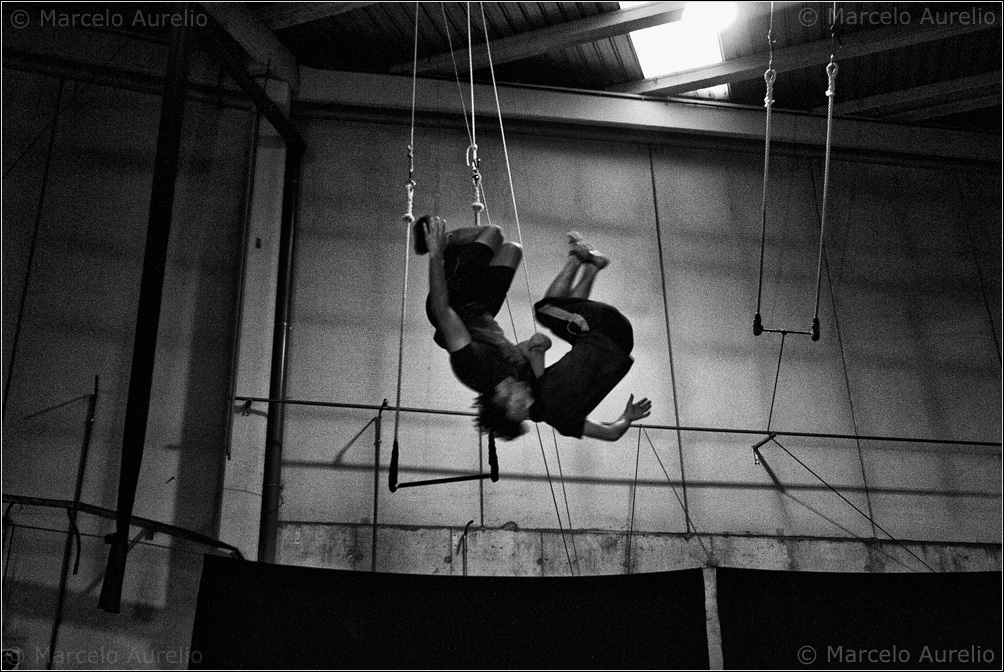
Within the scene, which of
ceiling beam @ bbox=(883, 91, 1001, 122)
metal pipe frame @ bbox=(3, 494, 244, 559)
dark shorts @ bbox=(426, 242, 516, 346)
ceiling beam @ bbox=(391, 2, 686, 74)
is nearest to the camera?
dark shorts @ bbox=(426, 242, 516, 346)

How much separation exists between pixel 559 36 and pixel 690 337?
2.76m

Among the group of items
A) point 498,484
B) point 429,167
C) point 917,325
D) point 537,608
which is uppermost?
point 429,167

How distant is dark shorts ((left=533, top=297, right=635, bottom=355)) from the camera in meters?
4.22

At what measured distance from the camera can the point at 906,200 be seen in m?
8.61

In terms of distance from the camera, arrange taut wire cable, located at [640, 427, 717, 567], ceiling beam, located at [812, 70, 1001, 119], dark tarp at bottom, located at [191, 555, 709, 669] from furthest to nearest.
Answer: ceiling beam, located at [812, 70, 1001, 119] → taut wire cable, located at [640, 427, 717, 567] → dark tarp at bottom, located at [191, 555, 709, 669]

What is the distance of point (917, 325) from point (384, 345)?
4718mm

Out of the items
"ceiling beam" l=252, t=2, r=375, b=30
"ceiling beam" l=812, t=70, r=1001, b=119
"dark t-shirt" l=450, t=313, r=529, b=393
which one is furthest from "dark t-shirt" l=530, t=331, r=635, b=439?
"ceiling beam" l=812, t=70, r=1001, b=119

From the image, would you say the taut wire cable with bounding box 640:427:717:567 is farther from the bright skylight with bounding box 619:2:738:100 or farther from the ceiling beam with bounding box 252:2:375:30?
the ceiling beam with bounding box 252:2:375:30

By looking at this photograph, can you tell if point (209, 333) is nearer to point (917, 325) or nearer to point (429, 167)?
point (429, 167)

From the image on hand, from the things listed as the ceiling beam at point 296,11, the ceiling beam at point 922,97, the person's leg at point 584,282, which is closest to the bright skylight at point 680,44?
the ceiling beam at point 922,97

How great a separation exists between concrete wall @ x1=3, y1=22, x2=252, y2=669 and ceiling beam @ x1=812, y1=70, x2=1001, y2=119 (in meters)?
5.73

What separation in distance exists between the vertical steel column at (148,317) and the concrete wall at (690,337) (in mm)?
2448

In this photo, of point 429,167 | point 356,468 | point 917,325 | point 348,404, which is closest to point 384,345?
point 348,404

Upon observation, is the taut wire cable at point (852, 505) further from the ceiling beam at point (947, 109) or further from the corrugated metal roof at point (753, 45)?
the ceiling beam at point (947, 109)
